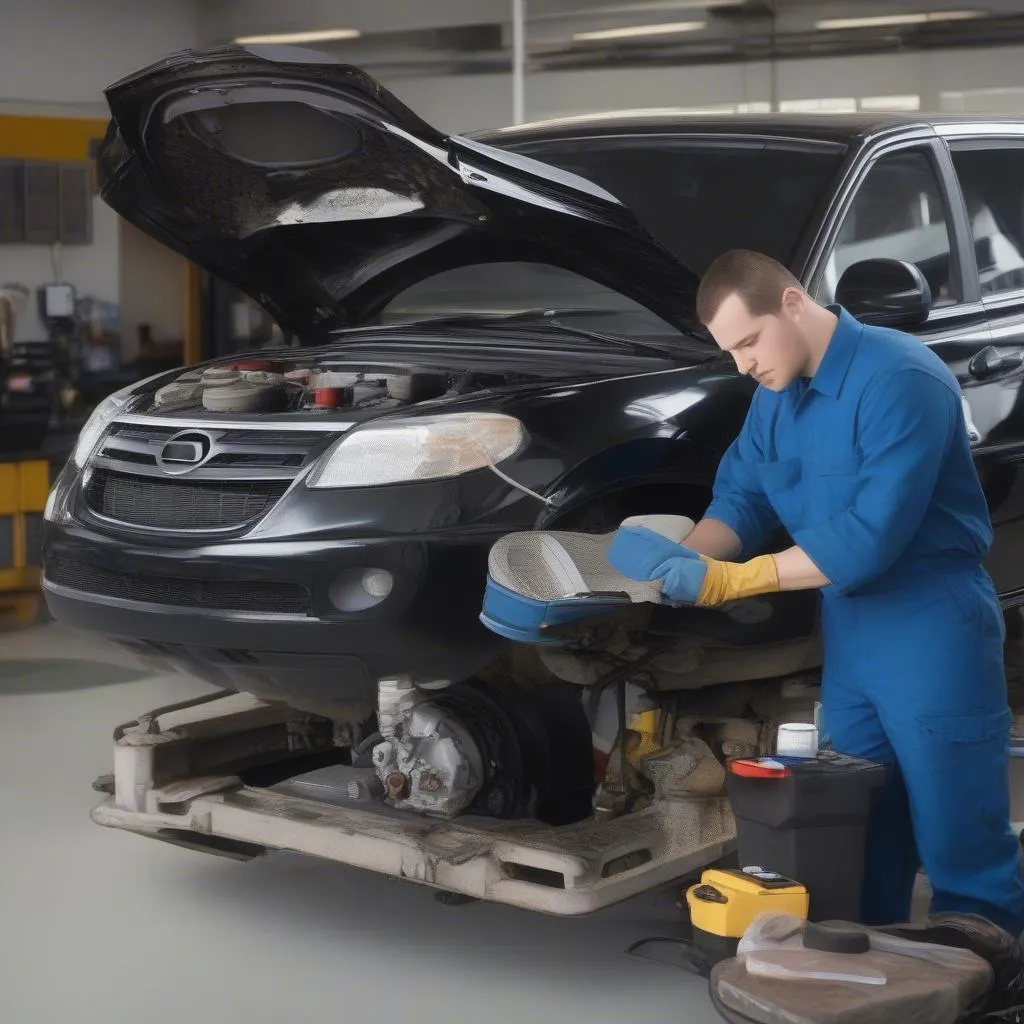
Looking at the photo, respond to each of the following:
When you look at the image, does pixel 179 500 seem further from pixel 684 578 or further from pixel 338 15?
pixel 338 15

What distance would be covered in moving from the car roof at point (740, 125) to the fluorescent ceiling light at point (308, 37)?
5460mm

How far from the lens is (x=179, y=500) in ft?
11.4

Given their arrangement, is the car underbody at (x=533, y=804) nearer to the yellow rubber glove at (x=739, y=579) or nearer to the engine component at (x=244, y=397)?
the yellow rubber glove at (x=739, y=579)

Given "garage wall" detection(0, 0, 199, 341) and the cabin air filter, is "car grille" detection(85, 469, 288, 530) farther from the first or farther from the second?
"garage wall" detection(0, 0, 199, 341)

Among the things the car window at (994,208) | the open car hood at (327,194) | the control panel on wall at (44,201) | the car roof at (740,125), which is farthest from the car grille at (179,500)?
the control panel on wall at (44,201)

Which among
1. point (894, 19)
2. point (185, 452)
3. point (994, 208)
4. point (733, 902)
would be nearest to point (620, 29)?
point (894, 19)

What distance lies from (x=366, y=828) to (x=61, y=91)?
6.71m

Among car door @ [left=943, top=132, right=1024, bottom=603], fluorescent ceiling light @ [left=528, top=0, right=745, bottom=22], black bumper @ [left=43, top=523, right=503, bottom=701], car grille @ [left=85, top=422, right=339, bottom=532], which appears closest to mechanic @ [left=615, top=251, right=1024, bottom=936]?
black bumper @ [left=43, top=523, right=503, bottom=701]

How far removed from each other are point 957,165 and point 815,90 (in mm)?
4369

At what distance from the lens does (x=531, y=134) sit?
4488mm

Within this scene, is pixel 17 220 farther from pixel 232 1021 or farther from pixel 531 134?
pixel 232 1021

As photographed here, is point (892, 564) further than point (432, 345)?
No

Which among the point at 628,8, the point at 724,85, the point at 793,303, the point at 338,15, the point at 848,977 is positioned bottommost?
the point at 848,977

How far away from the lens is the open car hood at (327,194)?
11.1 feet
